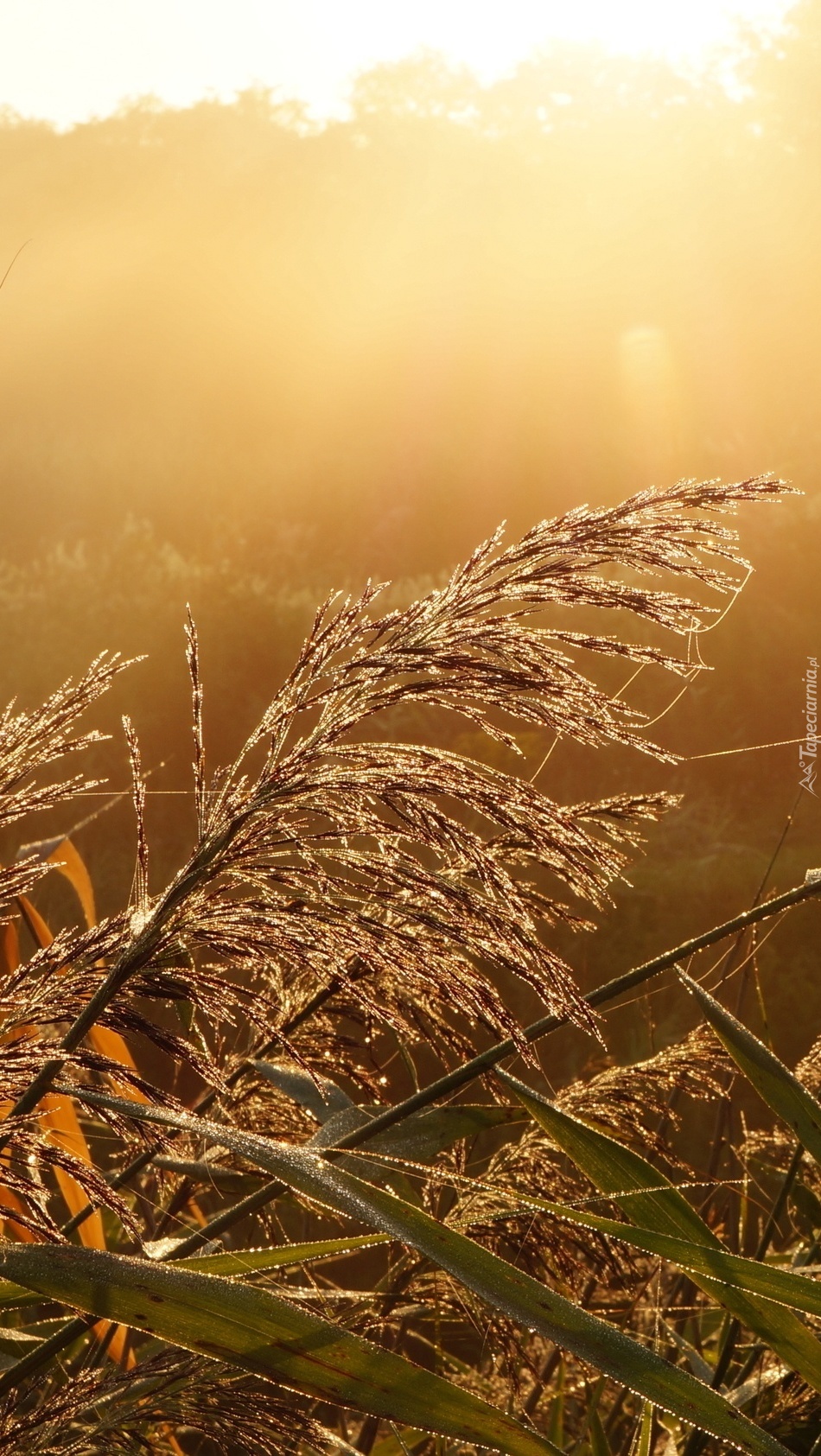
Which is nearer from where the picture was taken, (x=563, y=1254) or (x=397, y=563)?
(x=563, y=1254)

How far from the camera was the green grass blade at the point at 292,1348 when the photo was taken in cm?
82

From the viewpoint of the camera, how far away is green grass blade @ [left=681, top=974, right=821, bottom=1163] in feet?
3.52

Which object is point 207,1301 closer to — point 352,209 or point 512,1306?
point 512,1306

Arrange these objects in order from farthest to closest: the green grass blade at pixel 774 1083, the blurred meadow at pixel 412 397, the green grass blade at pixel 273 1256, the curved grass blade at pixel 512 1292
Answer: the blurred meadow at pixel 412 397
the green grass blade at pixel 774 1083
the green grass blade at pixel 273 1256
the curved grass blade at pixel 512 1292

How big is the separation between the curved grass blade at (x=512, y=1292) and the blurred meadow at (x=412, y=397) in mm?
703

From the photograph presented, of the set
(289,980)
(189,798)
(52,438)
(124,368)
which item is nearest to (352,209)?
(124,368)

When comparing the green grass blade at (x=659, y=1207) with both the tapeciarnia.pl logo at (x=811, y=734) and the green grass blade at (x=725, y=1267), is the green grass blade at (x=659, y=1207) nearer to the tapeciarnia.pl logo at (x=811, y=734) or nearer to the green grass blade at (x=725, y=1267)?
the green grass blade at (x=725, y=1267)

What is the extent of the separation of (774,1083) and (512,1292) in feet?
1.27

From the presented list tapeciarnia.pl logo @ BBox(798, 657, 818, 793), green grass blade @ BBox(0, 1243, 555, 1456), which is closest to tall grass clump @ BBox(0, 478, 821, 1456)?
green grass blade @ BBox(0, 1243, 555, 1456)

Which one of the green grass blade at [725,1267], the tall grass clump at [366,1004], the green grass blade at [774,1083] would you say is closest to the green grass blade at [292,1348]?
the tall grass clump at [366,1004]

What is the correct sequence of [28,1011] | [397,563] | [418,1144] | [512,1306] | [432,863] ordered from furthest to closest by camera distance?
[397,563] → [432,863] → [418,1144] → [28,1011] → [512,1306]

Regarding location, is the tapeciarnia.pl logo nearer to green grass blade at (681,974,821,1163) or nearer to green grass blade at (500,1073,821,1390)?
green grass blade at (681,974,821,1163)

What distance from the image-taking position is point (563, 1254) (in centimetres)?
141

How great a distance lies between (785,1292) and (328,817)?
0.53 meters
